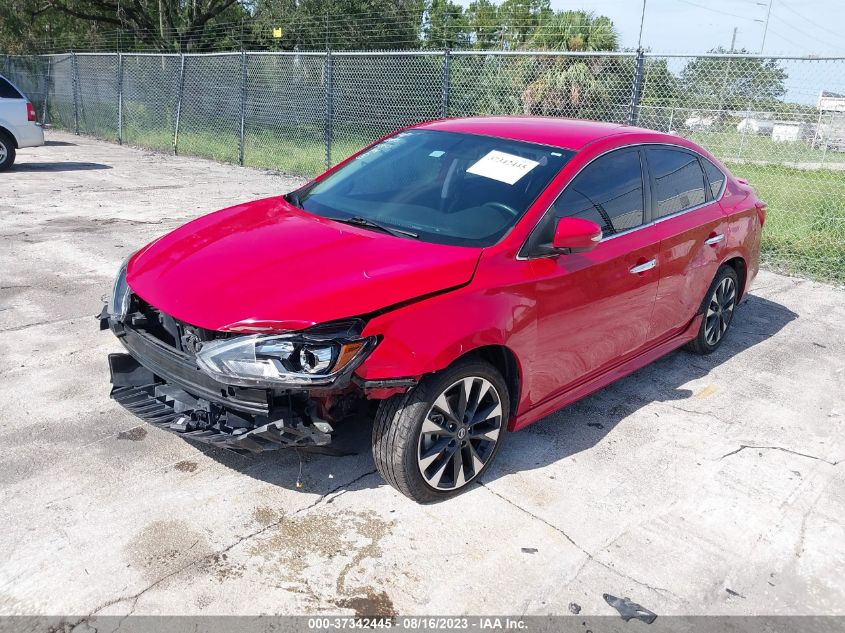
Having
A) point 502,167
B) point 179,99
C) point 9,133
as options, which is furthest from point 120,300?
point 179,99

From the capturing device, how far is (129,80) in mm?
17422

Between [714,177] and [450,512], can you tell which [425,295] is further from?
[714,177]

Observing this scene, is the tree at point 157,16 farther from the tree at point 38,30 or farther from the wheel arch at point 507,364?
the wheel arch at point 507,364

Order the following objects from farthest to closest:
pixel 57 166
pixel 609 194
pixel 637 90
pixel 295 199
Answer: pixel 57 166 → pixel 637 90 → pixel 295 199 → pixel 609 194

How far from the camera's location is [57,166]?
45.0 ft

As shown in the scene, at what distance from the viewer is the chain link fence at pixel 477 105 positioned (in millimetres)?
8805

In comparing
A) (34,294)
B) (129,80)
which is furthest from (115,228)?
(129,80)

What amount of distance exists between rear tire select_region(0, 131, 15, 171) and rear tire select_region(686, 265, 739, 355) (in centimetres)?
1245

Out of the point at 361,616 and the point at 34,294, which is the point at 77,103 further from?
the point at 361,616

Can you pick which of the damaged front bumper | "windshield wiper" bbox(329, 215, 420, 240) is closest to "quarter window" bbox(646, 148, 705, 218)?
"windshield wiper" bbox(329, 215, 420, 240)

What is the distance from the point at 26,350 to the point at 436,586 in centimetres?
347

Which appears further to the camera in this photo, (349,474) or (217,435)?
(349,474)

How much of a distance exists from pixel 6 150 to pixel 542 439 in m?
12.6

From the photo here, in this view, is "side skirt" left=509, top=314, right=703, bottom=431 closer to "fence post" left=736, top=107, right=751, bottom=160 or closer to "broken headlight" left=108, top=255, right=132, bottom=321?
"broken headlight" left=108, top=255, right=132, bottom=321
